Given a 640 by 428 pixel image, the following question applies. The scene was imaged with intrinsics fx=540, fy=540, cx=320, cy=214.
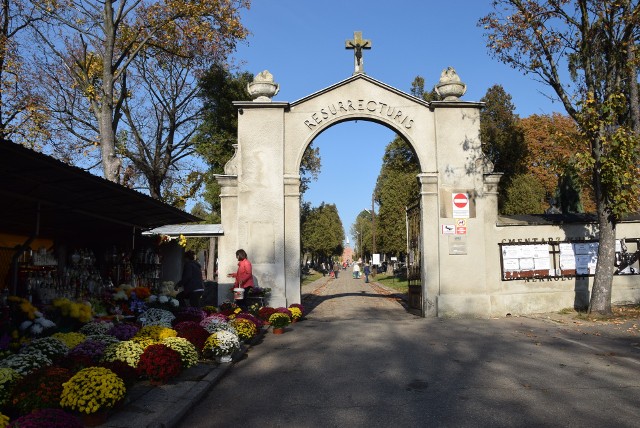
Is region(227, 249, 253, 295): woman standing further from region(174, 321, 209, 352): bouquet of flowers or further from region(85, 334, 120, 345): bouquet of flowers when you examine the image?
region(85, 334, 120, 345): bouquet of flowers

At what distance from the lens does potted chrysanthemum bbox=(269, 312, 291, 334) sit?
38.7 feet

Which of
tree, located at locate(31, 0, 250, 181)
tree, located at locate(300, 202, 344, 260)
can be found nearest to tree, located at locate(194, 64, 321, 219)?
tree, located at locate(31, 0, 250, 181)

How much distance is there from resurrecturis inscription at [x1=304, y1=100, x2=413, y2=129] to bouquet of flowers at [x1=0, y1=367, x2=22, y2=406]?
11059 mm

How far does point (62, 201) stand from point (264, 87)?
25.4 ft

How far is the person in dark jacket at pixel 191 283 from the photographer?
12.2 metres

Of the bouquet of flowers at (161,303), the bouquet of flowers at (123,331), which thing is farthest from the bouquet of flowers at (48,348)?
the bouquet of flowers at (161,303)

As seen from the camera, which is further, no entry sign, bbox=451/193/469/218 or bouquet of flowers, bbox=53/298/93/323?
no entry sign, bbox=451/193/469/218

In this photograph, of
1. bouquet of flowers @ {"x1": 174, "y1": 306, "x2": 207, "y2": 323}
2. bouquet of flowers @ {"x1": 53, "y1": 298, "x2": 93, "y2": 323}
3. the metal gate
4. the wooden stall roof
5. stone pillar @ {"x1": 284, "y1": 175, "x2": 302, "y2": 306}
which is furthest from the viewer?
the metal gate

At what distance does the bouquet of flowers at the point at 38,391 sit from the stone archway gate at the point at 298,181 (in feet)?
31.2

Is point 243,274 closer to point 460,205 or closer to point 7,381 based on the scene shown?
point 460,205

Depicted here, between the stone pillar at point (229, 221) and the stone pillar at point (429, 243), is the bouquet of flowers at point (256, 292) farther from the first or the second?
the stone pillar at point (429, 243)

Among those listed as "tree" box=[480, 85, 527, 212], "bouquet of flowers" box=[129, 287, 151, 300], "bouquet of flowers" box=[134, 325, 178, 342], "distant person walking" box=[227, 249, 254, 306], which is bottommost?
"bouquet of flowers" box=[134, 325, 178, 342]

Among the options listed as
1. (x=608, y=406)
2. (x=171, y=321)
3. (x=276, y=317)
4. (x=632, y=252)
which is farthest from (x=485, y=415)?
(x=632, y=252)

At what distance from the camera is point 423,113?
15234 millimetres
